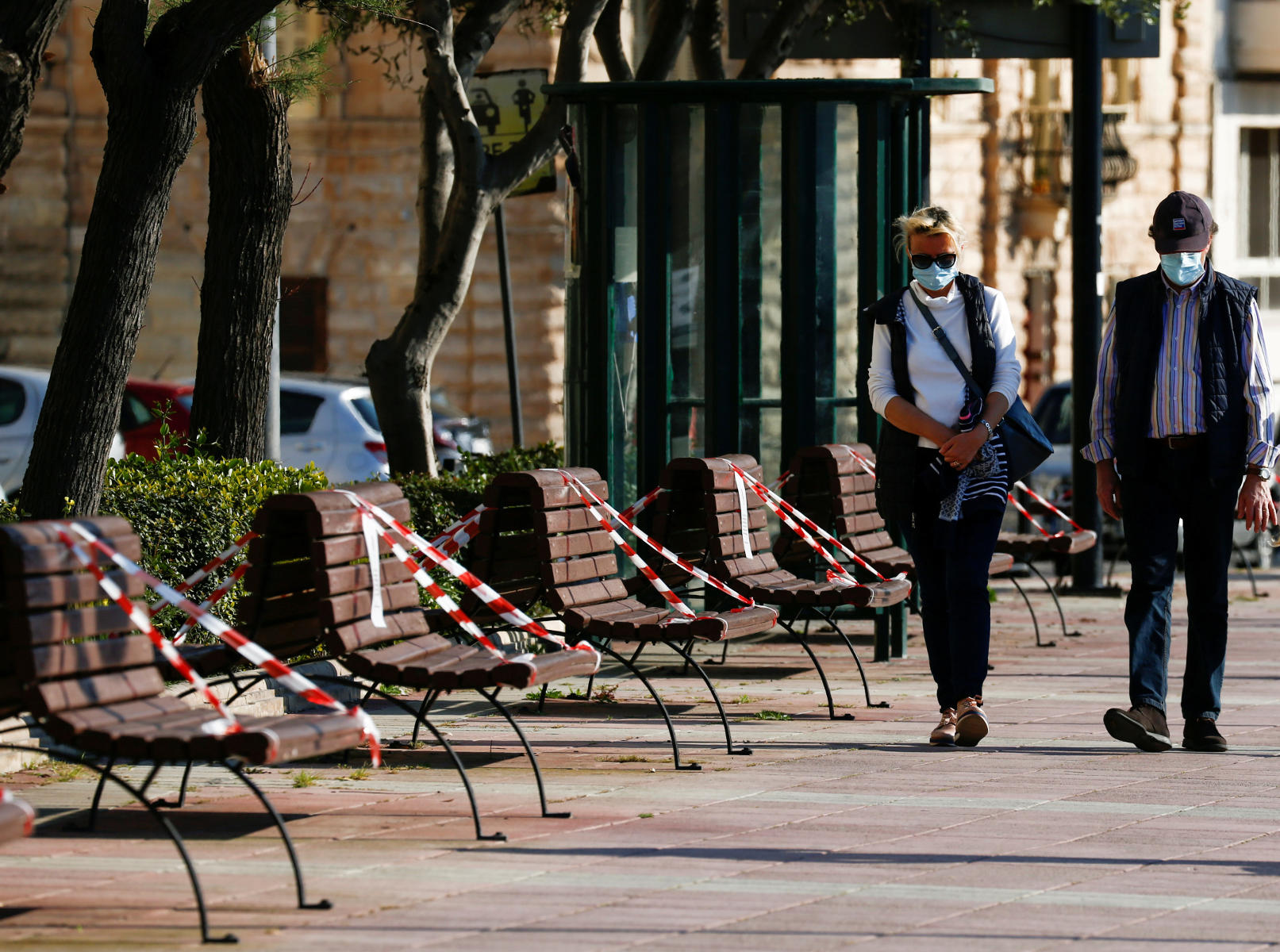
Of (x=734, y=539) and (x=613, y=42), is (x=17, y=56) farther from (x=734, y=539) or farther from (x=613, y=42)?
(x=613, y=42)

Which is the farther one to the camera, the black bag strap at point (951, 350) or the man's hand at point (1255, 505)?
the black bag strap at point (951, 350)

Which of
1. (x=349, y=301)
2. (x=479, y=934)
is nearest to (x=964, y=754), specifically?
(x=479, y=934)

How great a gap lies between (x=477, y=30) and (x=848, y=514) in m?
4.05

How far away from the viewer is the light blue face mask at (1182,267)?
26.3 ft

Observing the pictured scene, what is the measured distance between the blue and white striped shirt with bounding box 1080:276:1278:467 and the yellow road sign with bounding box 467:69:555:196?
6559mm

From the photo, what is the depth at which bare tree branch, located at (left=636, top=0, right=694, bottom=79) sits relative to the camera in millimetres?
14781

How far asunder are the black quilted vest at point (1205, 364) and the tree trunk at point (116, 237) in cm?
359

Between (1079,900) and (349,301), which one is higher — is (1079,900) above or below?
below

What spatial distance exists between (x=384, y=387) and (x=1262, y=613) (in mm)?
5916

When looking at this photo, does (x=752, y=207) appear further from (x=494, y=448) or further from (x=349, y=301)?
(x=349, y=301)

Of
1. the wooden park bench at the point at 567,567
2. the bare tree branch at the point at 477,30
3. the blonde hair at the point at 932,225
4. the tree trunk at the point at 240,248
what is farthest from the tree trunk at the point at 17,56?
the bare tree branch at the point at 477,30

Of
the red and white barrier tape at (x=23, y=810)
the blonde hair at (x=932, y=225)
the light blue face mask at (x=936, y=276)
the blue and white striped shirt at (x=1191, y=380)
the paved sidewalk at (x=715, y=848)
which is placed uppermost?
the blonde hair at (x=932, y=225)

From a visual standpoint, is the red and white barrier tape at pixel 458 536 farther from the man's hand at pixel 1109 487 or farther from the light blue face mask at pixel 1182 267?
the light blue face mask at pixel 1182 267

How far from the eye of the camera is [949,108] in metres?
31.6
